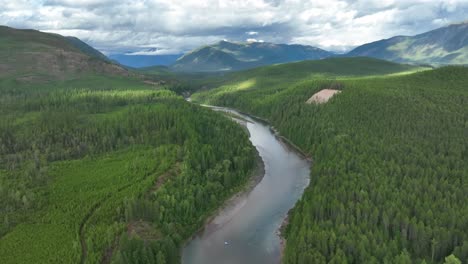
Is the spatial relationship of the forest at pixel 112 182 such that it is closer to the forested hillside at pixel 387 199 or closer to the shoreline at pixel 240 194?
the shoreline at pixel 240 194

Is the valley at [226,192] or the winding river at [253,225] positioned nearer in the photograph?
the valley at [226,192]

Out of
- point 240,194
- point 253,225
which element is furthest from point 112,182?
point 253,225

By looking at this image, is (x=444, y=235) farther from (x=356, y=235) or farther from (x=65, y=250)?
(x=65, y=250)

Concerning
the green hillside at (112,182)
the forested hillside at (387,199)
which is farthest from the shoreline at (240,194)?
the forested hillside at (387,199)

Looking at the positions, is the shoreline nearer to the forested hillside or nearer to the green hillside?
the green hillside

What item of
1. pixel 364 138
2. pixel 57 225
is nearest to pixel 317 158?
pixel 364 138
